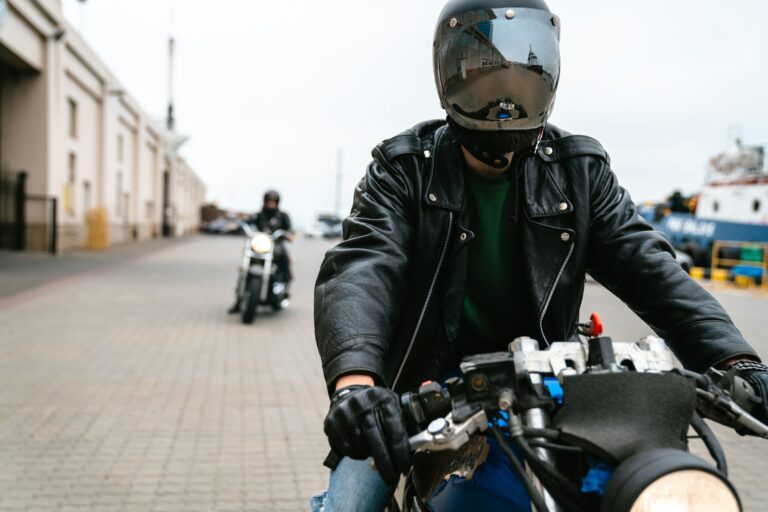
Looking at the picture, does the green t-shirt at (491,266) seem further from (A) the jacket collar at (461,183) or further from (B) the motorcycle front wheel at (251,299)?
(B) the motorcycle front wheel at (251,299)

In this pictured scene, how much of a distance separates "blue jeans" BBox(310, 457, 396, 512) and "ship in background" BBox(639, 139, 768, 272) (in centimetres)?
2209

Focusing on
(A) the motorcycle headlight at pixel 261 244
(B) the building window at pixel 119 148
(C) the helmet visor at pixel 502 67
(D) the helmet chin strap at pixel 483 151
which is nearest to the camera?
(C) the helmet visor at pixel 502 67

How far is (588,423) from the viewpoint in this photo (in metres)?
1.27

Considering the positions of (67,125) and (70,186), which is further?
(67,125)

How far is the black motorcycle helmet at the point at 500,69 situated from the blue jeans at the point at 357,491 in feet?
2.96

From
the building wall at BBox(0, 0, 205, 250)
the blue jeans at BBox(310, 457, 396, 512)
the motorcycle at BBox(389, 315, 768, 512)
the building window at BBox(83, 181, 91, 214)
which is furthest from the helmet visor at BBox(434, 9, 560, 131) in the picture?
the building window at BBox(83, 181, 91, 214)

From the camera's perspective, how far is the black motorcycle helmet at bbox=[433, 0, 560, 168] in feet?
5.74

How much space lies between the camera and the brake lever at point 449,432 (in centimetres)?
132

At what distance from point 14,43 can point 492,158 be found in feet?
68.0

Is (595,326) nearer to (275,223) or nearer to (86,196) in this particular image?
(275,223)

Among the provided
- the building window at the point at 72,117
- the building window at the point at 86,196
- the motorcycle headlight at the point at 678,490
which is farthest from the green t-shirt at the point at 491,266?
the building window at the point at 86,196

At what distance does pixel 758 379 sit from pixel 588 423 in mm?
642

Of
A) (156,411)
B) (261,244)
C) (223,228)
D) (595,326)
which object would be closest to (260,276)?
(261,244)

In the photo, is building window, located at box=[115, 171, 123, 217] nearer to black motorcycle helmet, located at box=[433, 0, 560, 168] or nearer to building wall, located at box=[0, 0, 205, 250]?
building wall, located at box=[0, 0, 205, 250]
